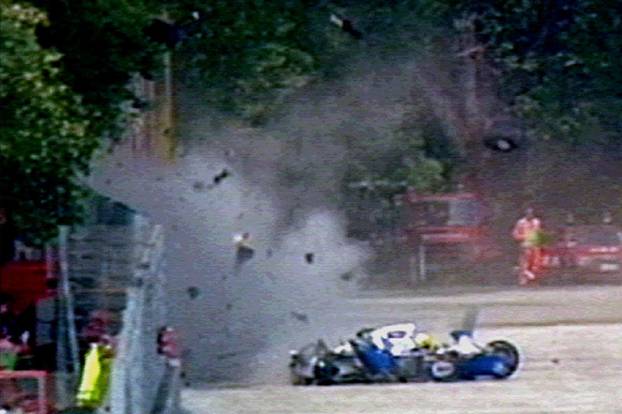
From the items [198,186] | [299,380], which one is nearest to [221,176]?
[198,186]

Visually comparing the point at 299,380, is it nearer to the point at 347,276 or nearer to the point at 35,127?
the point at 35,127

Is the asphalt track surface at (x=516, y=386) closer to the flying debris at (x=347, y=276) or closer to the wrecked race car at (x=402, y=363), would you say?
the wrecked race car at (x=402, y=363)

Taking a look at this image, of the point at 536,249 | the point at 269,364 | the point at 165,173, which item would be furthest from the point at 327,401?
the point at 536,249

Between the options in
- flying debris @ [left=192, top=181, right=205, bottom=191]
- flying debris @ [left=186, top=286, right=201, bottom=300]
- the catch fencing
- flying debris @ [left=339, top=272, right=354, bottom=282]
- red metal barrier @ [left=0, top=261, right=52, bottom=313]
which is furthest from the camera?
flying debris @ [left=339, top=272, right=354, bottom=282]

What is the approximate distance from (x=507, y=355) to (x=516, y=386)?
833mm

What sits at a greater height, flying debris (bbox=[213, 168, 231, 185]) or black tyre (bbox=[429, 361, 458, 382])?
flying debris (bbox=[213, 168, 231, 185])

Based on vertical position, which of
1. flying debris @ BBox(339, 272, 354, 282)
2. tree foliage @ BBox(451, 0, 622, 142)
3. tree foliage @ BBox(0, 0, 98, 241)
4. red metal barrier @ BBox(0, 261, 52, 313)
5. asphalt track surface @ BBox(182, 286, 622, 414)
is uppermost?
tree foliage @ BBox(451, 0, 622, 142)

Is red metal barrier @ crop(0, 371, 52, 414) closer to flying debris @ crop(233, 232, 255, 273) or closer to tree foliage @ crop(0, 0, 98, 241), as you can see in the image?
tree foliage @ crop(0, 0, 98, 241)

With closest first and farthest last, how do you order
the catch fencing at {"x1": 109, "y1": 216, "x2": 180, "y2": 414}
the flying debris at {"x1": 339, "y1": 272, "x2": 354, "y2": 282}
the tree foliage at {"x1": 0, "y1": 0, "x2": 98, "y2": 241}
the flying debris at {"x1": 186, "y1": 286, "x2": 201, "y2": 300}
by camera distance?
the tree foliage at {"x1": 0, "y1": 0, "x2": 98, "y2": 241}, the catch fencing at {"x1": 109, "y1": 216, "x2": 180, "y2": 414}, the flying debris at {"x1": 186, "y1": 286, "x2": 201, "y2": 300}, the flying debris at {"x1": 339, "y1": 272, "x2": 354, "y2": 282}

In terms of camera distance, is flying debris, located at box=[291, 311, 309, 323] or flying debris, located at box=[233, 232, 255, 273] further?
flying debris, located at box=[233, 232, 255, 273]

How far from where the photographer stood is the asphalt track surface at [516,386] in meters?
18.0

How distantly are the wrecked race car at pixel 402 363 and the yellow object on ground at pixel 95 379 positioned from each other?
21.4 ft

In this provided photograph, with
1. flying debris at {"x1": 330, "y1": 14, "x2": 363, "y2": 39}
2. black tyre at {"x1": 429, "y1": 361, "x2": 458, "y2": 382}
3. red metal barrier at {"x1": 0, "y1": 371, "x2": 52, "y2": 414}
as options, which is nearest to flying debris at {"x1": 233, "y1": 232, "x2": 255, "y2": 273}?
flying debris at {"x1": 330, "y1": 14, "x2": 363, "y2": 39}

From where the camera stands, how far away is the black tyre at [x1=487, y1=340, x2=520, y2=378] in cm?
2025
